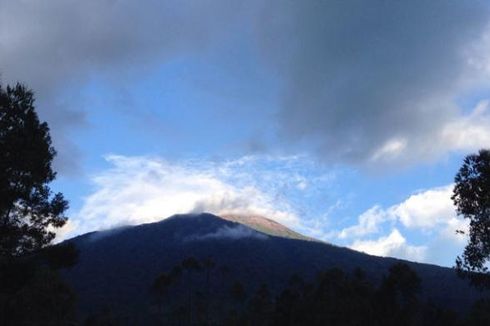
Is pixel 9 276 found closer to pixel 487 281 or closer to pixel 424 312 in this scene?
pixel 487 281

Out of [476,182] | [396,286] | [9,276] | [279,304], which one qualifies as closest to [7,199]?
[9,276]

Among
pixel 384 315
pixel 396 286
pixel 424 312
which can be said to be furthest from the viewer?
pixel 424 312

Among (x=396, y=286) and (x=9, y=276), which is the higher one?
(x=396, y=286)

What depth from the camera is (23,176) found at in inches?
1091

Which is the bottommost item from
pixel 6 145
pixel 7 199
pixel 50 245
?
pixel 50 245

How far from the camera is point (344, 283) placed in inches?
3605

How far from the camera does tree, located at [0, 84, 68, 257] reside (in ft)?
89.6

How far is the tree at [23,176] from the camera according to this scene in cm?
2730

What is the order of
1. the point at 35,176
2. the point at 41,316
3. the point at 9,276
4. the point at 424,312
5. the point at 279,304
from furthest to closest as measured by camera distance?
1. the point at 424,312
2. the point at 279,304
3. the point at 41,316
4. the point at 35,176
5. the point at 9,276

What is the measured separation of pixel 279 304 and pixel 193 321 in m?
94.2

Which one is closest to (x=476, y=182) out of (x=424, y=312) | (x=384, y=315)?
(x=384, y=315)

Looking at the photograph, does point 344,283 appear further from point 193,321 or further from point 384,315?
point 193,321

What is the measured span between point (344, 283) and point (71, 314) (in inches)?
1803

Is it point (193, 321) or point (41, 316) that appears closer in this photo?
point (41, 316)
